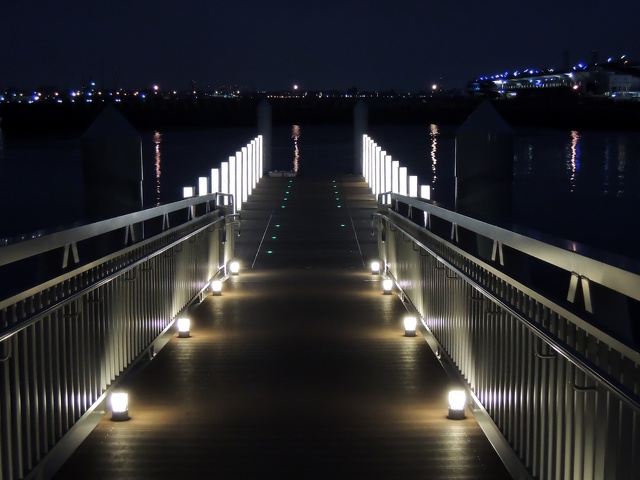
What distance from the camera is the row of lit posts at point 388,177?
69.9 ft

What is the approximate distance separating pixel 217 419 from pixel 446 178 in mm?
69813

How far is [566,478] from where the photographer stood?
414cm

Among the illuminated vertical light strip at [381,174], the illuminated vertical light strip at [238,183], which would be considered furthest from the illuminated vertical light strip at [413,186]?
the illuminated vertical light strip at [381,174]

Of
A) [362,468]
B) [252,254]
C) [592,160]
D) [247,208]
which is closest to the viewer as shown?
[362,468]

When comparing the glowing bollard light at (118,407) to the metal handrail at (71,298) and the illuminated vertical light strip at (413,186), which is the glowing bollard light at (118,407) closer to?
the metal handrail at (71,298)

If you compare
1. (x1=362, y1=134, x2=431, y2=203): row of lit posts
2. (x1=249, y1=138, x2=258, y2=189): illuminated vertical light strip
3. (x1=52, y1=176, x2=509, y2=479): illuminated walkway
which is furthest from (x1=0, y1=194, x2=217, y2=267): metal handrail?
(x1=249, y1=138, x2=258, y2=189): illuminated vertical light strip

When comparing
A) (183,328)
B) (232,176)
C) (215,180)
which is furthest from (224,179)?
(183,328)

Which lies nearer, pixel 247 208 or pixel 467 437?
pixel 467 437

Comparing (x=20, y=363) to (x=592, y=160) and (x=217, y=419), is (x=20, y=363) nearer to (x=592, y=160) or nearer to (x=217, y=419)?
(x=217, y=419)

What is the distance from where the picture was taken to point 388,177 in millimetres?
26406

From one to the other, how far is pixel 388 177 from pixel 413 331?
58.2ft

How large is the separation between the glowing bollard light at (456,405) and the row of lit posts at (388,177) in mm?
11691

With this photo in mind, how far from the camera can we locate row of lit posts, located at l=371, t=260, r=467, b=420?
6062 mm

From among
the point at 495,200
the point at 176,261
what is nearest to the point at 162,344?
the point at 176,261
